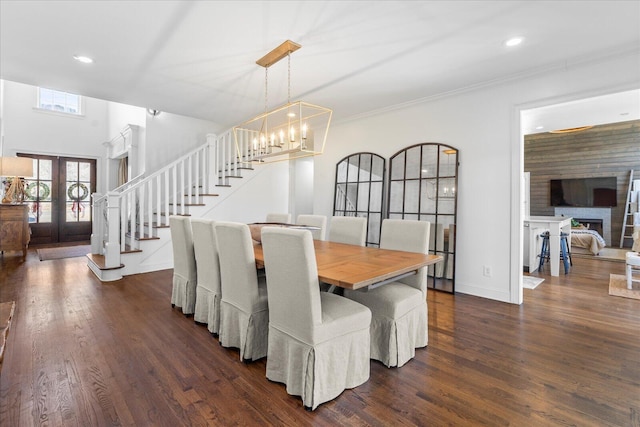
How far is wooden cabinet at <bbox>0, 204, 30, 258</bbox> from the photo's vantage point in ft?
18.3

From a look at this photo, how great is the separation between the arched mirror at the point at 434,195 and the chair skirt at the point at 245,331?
2.56m

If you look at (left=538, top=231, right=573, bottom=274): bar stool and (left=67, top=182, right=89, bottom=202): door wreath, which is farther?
(left=67, top=182, right=89, bottom=202): door wreath

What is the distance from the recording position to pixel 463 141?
3840 mm

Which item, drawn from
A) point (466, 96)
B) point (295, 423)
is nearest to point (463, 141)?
point (466, 96)

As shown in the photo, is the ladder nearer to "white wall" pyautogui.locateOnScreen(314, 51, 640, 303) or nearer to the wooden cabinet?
"white wall" pyautogui.locateOnScreen(314, 51, 640, 303)

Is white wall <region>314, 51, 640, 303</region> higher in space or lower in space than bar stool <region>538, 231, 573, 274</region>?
higher

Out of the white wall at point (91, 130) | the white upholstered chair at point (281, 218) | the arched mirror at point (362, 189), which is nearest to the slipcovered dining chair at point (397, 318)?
the white upholstered chair at point (281, 218)

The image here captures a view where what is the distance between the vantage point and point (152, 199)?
16.2 ft

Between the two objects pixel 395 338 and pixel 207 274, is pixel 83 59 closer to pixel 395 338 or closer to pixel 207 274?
pixel 207 274

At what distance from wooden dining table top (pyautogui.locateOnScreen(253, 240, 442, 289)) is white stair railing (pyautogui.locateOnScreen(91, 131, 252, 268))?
1.84m

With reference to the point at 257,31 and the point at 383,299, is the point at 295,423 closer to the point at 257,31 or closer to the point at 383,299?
the point at 383,299

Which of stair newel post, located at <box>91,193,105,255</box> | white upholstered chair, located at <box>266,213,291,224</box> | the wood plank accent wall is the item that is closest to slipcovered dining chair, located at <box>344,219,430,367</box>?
white upholstered chair, located at <box>266,213,291,224</box>

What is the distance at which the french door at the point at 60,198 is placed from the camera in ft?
24.1

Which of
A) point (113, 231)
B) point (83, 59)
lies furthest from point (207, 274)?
point (83, 59)
